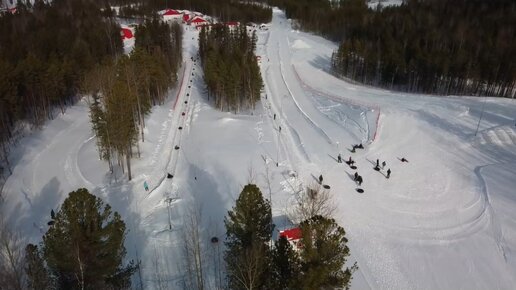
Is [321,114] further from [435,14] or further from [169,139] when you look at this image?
[435,14]

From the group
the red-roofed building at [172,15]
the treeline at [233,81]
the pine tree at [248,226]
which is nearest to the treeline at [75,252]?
the pine tree at [248,226]

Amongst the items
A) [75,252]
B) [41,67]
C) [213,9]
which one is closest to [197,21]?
[213,9]

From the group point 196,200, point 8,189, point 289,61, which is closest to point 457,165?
point 196,200

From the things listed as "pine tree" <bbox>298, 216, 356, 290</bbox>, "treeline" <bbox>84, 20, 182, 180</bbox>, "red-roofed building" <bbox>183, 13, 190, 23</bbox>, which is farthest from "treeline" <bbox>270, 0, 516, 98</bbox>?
"pine tree" <bbox>298, 216, 356, 290</bbox>

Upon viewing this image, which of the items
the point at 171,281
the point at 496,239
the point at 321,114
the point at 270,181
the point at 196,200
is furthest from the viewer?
the point at 321,114

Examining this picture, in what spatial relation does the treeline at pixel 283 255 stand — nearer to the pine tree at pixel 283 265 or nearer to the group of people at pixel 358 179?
the pine tree at pixel 283 265

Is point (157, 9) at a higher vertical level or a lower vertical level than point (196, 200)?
higher
